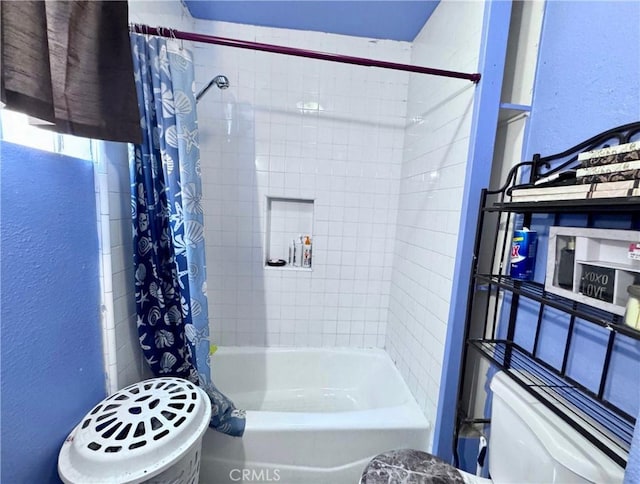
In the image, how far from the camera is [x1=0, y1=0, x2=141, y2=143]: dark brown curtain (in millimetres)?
549

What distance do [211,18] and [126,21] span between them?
127cm

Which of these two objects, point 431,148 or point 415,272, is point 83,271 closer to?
point 415,272

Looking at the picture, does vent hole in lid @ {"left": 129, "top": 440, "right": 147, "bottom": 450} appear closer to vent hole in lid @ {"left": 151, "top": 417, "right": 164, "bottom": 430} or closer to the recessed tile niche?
vent hole in lid @ {"left": 151, "top": 417, "right": 164, "bottom": 430}

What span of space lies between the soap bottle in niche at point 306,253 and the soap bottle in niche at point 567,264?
Result: 54.8 inches

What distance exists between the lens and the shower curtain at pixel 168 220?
1051mm

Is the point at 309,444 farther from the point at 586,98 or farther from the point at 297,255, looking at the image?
the point at 586,98

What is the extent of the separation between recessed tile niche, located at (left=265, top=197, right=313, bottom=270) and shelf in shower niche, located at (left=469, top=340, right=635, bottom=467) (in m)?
1.28

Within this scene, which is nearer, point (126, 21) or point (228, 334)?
point (126, 21)

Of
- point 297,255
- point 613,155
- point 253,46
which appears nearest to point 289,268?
point 297,255

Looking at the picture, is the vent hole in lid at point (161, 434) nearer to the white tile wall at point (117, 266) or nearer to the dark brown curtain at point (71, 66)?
the white tile wall at point (117, 266)

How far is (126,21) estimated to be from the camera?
2.40 ft

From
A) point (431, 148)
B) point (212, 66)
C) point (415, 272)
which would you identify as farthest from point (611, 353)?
point (212, 66)

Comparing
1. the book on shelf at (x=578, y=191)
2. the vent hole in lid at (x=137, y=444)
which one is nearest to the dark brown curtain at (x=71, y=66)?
the vent hole in lid at (x=137, y=444)

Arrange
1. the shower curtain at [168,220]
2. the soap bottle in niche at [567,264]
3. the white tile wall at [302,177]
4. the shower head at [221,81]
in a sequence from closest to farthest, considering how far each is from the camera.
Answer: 1. the soap bottle in niche at [567,264]
2. the shower curtain at [168,220]
3. the shower head at [221,81]
4. the white tile wall at [302,177]
